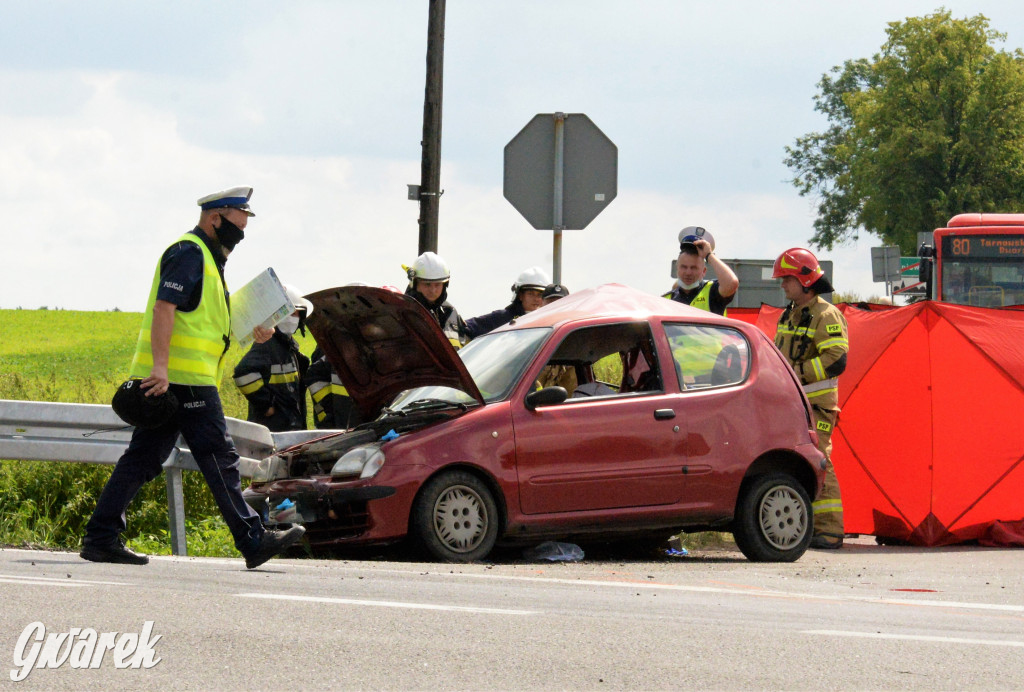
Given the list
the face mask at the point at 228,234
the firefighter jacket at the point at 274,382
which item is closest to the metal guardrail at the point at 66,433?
the firefighter jacket at the point at 274,382

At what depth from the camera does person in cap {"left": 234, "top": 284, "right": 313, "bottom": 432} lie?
34.0 feet

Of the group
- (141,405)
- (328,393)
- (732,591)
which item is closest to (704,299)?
(328,393)

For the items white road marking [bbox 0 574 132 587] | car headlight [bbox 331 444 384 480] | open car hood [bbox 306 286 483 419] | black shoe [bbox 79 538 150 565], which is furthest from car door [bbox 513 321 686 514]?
white road marking [bbox 0 574 132 587]

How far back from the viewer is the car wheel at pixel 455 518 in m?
8.45

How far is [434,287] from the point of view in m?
11.3

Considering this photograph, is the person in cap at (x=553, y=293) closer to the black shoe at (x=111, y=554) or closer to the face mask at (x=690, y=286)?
the face mask at (x=690, y=286)

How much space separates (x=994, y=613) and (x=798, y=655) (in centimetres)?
189

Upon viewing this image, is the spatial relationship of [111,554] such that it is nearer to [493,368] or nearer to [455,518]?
[455,518]

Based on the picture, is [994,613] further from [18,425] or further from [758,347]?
[18,425]

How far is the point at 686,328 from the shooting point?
9.59m

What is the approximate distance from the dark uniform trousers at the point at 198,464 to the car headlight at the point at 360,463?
4.15ft

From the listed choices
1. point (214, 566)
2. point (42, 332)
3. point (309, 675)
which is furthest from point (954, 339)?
point (42, 332)

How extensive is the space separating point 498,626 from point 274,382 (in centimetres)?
507

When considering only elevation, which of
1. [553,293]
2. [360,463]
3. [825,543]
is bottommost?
[825,543]
